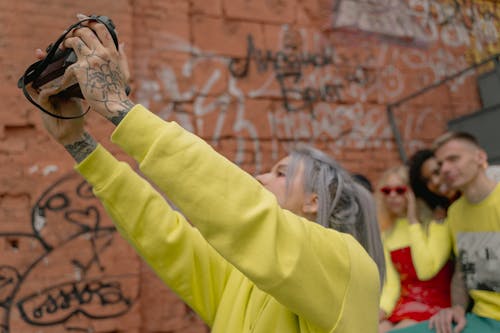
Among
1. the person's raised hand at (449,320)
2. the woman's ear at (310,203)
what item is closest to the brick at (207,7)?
the woman's ear at (310,203)

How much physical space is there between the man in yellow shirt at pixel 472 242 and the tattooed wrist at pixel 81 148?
2.06 m

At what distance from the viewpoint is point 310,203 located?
1630mm

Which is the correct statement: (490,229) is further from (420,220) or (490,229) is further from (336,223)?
(336,223)

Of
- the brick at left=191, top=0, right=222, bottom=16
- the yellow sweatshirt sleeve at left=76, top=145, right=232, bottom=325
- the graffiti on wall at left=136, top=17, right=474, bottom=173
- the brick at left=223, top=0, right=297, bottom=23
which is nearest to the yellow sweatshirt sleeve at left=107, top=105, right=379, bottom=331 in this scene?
the yellow sweatshirt sleeve at left=76, top=145, right=232, bottom=325

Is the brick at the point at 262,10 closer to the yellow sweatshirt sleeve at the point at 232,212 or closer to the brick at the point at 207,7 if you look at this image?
the brick at the point at 207,7

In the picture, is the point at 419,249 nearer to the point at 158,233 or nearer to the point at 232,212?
the point at 158,233

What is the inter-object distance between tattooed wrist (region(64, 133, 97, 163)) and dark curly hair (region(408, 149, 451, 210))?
253 centimetres

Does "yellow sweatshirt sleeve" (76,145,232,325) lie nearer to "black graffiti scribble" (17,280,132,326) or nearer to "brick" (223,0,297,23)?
"black graffiti scribble" (17,280,132,326)

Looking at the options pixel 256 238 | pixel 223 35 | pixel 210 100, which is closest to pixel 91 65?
pixel 256 238

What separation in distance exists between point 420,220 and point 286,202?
76.5 inches

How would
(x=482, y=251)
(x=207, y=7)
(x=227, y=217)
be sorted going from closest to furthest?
(x=227, y=217), (x=482, y=251), (x=207, y=7)

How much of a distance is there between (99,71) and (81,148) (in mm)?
492

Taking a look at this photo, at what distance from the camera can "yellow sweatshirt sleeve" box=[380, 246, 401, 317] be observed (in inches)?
118

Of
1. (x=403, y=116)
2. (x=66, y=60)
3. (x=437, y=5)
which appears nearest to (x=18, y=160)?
(x=66, y=60)
